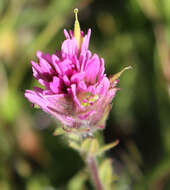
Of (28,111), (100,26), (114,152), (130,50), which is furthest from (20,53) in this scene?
(114,152)

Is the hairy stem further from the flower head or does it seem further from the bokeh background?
the bokeh background

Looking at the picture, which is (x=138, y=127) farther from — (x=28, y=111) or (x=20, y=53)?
(x=20, y=53)

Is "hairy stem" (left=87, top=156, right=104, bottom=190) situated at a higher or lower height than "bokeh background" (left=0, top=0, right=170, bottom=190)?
lower

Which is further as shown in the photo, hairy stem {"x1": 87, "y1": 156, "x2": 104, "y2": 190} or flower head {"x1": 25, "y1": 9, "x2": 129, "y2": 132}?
hairy stem {"x1": 87, "y1": 156, "x2": 104, "y2": 190}

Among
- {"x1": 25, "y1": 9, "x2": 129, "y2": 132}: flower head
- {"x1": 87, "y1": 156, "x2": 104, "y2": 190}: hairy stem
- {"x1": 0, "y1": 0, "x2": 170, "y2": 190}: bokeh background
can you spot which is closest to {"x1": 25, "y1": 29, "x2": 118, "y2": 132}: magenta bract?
{"x1": 25, "y1": 9, "x2": 129, "y2": 132}: flower head

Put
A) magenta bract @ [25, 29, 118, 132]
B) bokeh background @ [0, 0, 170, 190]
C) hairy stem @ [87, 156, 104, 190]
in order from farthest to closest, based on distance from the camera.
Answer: bokeh background @ [0, 0, 170, 190]
hairy stem @ [87, 156, 104, 190]
magenta bract @ [25, 29, 118, 132]

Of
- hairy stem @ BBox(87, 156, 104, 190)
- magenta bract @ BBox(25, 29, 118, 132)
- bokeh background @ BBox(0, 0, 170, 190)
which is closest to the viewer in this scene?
magenta bract @ BBox(25, 29, 118, 132)

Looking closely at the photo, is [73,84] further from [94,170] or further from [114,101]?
[114,101]

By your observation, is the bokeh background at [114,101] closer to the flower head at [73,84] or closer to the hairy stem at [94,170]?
the hairy stem at [94,170]
